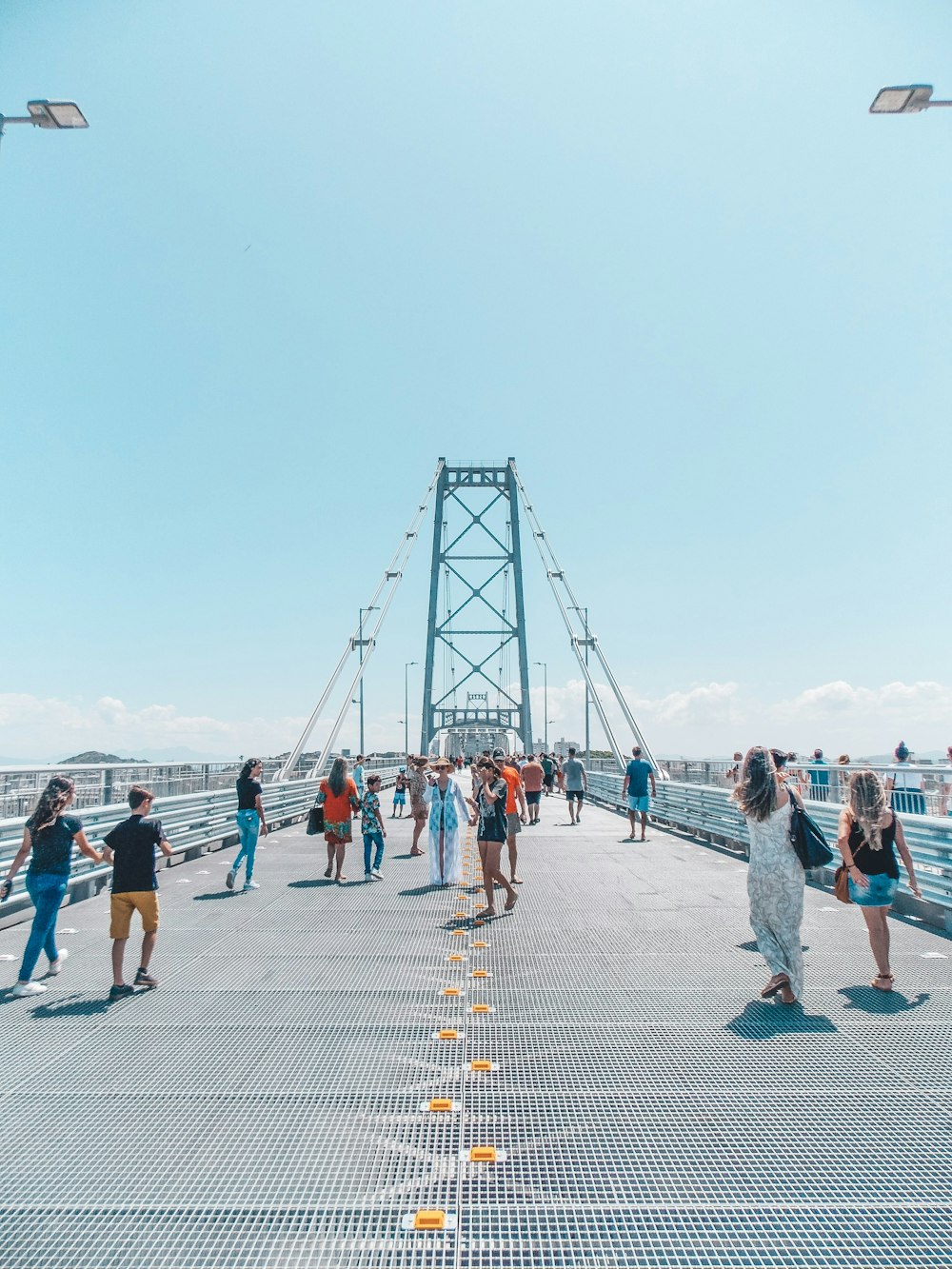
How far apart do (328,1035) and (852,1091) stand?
2.73 m

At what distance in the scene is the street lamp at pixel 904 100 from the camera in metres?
7.59

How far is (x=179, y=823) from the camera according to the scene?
1245 cm

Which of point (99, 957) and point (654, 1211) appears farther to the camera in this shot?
point (99, 957)

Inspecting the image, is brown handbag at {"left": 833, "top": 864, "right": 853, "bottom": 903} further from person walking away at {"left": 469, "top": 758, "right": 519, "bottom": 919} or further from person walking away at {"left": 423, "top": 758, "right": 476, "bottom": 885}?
person walking away at {"left": 423, "top": 758, "right": 476, "bottom": 885}

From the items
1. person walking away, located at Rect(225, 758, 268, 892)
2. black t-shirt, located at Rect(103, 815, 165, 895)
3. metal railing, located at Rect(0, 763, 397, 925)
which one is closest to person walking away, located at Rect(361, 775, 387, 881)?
person walking away, located at Rect(225, 758, 268, 892)

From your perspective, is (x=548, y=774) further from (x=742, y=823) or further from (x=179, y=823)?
(x=179, y=823)

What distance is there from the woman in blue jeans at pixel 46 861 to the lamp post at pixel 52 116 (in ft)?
20.1

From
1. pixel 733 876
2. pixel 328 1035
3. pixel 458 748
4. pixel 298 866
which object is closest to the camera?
pixel 328 1035

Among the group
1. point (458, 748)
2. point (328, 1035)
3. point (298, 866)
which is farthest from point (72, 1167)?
point (458, 748)

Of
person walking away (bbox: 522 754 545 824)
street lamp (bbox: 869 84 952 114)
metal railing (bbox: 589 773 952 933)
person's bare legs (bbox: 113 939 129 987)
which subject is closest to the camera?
person's bare legs (bbox: 113 939 129 987)

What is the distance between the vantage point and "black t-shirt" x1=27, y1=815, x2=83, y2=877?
5.85m

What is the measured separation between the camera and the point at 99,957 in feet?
22.5

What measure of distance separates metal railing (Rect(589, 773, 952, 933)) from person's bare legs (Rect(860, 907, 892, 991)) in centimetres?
110

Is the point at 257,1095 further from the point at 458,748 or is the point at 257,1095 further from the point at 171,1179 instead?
the point at 458,748
